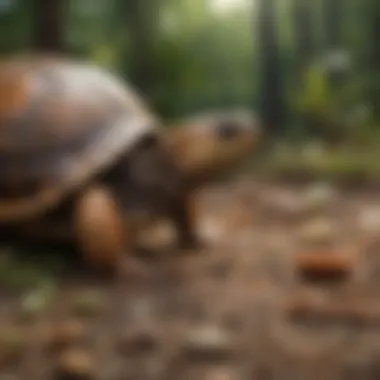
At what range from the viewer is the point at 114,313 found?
1.14m

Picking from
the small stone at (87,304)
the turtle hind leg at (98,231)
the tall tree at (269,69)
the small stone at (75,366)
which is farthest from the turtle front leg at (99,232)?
the tall tree at (269,69)

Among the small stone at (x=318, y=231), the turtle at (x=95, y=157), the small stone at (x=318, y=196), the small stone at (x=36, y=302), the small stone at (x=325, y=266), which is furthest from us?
the small stone at (x=318, y=196)

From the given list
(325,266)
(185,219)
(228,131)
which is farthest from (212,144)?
(325,266)

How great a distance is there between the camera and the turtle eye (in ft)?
4.69

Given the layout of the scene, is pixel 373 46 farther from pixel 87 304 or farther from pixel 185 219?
pixel 87 304

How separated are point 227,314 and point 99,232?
31cm

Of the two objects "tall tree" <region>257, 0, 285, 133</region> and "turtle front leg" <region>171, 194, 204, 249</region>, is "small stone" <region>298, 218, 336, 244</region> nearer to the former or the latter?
"turtle front leg" <region>171, 194, 204, 249</region>

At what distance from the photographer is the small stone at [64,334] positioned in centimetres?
102

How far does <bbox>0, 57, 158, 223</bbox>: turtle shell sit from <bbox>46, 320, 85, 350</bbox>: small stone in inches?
12.6

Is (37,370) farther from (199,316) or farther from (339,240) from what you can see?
(339,240)

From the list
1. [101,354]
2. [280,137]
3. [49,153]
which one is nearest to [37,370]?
[101,354]

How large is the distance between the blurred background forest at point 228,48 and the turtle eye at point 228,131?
0.31 meters

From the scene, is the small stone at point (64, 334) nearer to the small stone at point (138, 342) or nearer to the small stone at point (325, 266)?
the small stone at point (138, 342)

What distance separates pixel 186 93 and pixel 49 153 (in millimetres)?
560
